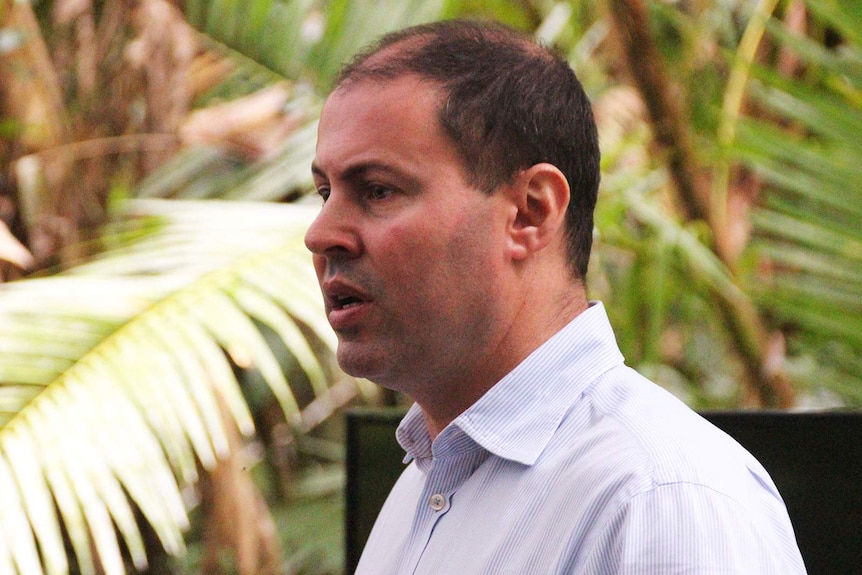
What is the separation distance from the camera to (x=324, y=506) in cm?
261

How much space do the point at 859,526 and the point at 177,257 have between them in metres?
1.25

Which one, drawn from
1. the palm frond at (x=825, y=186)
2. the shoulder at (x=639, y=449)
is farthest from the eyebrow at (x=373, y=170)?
the palm frond at (x=825, y=186)

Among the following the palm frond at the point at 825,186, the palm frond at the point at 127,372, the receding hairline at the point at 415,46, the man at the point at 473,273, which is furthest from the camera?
the palm frond at the point at 825,186

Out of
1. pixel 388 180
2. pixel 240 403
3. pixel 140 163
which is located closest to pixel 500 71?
pixel 388 180

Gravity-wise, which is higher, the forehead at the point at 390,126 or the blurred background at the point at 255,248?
the forehead at the point at 390,126

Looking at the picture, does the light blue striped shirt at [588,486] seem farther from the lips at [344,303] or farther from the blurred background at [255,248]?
the blurred background at [255,248]

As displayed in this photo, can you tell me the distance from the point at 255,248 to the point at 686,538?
1331 mm

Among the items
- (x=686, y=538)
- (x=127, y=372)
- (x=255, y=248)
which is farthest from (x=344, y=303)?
(x=255, y=248)

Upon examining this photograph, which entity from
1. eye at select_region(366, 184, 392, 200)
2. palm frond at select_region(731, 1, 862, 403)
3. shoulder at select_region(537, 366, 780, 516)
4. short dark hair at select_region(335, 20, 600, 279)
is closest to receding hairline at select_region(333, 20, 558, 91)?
short dark hair at select_region(335, 20, 600, 279)

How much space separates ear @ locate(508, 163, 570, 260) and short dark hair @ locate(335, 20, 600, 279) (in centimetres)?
2

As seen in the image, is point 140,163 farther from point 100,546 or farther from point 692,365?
point 692,365

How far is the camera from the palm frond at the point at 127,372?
1.59 metres

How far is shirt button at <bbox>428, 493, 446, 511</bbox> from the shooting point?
37.3 inches

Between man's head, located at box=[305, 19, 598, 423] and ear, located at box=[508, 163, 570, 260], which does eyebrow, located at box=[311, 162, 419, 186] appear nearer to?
man's head, located at box=[305, 19, 598, 423]
